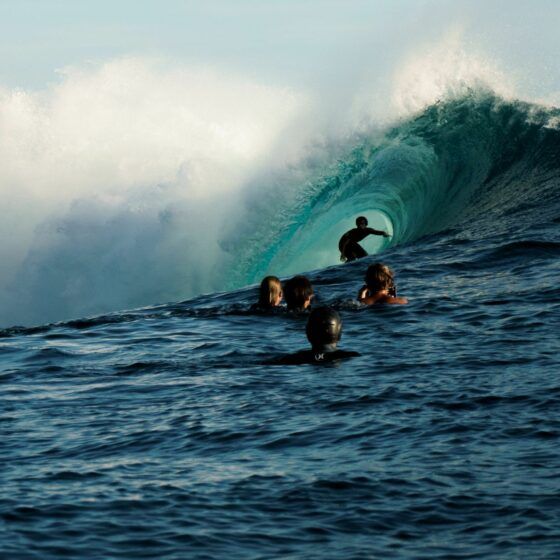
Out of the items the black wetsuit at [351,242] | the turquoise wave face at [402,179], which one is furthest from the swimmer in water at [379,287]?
the turquoise wave face at [402,179]

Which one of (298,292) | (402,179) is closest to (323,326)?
(298,292)

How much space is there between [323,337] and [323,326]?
0.13 meters

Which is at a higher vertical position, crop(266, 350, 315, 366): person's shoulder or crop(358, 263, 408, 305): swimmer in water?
crop(358, 263, 408, 305): swimmer in water

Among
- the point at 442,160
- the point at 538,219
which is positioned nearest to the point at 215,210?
the point at 442,160

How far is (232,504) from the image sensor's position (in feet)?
25.7

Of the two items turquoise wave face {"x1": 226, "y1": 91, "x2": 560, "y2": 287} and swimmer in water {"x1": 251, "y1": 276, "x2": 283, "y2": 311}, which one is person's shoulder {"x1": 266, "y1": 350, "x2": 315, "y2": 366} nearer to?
swimmer in water {"x1": 251, "y1": 276, "x2": 283, "y2": 311}

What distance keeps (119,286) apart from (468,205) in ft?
36.9

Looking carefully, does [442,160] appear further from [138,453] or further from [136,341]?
[138,453]

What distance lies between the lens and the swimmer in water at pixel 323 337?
495 inches

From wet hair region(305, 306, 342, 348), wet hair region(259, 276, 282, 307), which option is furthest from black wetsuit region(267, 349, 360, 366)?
wet hair region(259, 276, 282, 307)

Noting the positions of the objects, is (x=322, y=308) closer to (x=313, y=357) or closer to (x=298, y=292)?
(x=313, y=357)

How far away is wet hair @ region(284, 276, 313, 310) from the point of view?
15.3m

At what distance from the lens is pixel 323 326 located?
12586 millimetres

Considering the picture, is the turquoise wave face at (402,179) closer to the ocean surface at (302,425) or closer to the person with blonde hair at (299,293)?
the ocean surface at (302,425)
